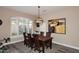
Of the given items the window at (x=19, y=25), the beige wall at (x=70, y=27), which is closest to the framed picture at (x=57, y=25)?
the beige wall at (x=70, y=27)

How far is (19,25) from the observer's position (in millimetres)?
6656

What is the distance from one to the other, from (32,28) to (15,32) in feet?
4.98

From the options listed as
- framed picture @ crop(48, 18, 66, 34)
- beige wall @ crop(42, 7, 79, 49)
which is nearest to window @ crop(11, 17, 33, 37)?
framed picture @ crop(48, 18, 66, 34)

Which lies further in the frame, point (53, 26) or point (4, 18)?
point (53, 26)

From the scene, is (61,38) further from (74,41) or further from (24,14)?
(24,14)

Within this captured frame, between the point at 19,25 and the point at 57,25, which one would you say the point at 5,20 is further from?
the point at 57,25

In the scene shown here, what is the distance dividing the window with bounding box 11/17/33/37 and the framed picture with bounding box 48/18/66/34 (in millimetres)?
1932

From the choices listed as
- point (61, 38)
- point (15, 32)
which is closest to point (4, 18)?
point (15, 32)

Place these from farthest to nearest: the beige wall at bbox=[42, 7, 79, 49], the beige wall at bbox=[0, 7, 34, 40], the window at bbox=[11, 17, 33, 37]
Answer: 1. the window at bbox=[11, 17, 33, 37]
2. the beige wall at bbox=[0, 7, 34, 40]
3. the beige wall at bbox=[42, 7, 79, 49]

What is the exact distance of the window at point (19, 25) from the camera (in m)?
6.19

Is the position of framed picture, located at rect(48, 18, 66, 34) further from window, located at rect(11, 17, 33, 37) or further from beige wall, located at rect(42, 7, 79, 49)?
window, located at rect(11, 17, 33, 37)

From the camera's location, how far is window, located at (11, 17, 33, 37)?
6187 mm

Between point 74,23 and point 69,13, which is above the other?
point 69,13

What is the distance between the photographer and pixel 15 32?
6418 millimetres
